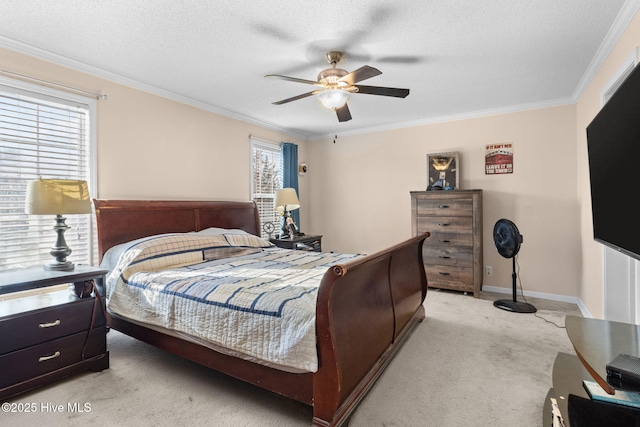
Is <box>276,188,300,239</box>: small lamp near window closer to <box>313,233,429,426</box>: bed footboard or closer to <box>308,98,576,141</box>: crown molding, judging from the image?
<box>308,98,576,141</box>: crown molding

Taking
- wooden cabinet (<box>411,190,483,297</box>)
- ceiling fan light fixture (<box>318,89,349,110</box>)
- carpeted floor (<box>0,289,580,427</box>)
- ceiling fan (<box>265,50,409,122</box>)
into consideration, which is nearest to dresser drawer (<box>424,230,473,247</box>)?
wooden cabinet (<box>411,190,483,297</box>)

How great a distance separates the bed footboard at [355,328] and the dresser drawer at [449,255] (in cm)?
184

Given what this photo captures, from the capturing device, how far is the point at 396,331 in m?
2.46

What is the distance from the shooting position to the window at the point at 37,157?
2502 mm

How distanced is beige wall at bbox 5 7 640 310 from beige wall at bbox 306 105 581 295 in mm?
13

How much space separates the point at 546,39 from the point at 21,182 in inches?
169

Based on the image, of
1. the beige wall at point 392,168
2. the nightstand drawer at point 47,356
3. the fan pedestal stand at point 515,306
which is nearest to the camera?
the nightstand drawer at point 47,356

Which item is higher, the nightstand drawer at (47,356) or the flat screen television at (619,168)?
the flat screen television at (619,168)

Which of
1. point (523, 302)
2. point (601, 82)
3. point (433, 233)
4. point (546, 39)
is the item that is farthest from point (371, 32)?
point (523, 302)

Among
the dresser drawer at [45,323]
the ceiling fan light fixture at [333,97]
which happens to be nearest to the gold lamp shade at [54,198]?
the dresser drawer at [45,323]

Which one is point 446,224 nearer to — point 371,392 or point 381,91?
point 381,91

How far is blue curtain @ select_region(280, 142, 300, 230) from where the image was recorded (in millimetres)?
5262

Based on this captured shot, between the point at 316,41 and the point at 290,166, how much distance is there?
2943mm

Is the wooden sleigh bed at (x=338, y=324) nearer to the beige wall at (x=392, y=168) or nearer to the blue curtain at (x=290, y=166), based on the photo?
the beige wall at (x=392, y=168)
